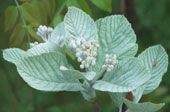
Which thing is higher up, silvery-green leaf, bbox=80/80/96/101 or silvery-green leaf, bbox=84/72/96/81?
silvery-green leaf, bbox=84/72/96/81

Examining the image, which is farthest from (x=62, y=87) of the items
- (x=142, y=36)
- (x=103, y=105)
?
(x=142, y=36)

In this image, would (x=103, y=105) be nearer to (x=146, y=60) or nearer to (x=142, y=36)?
(x=142, y=36)

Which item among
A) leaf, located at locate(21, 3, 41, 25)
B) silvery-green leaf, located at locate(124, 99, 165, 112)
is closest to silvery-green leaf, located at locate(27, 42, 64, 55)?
silvery-green leaf, located at locate(124, 99, 165, 112)

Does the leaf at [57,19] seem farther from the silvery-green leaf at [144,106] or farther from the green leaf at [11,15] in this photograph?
the silvery-green leaf at [144,106]

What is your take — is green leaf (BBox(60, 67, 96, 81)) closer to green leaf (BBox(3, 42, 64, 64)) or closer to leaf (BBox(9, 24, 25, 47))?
green leaf (BBox(3, 42, 64, 64))

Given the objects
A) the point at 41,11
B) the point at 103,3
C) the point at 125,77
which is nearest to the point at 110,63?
the point at 125,77

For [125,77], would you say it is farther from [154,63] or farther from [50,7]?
[50,7]
